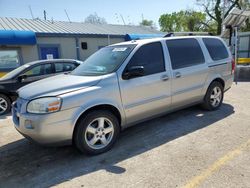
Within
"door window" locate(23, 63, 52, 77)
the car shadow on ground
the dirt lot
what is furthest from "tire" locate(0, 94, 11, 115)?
the car shadow on ground

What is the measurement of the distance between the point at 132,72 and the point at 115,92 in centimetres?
45

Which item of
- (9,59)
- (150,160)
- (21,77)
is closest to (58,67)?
(21,77)

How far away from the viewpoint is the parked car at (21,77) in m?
6.53

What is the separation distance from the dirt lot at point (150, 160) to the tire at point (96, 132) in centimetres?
16

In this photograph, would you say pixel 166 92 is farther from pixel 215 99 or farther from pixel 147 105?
pixel 215 99

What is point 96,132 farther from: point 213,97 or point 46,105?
point 213,97

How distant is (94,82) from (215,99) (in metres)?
3.44

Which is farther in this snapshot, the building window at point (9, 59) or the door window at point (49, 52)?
the door window at point (49, 52)

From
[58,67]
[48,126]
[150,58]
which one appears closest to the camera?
[48,126]

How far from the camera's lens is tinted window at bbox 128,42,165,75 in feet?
13.2

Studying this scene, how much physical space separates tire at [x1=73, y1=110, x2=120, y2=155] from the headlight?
1.47 ft

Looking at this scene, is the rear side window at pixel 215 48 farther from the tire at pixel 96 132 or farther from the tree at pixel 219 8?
the tree at pixel 219 8

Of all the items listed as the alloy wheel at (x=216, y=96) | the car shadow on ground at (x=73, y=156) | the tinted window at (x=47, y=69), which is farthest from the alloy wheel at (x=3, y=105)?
the alloy wheel at (x=216, y=96)

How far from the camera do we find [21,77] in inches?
262
